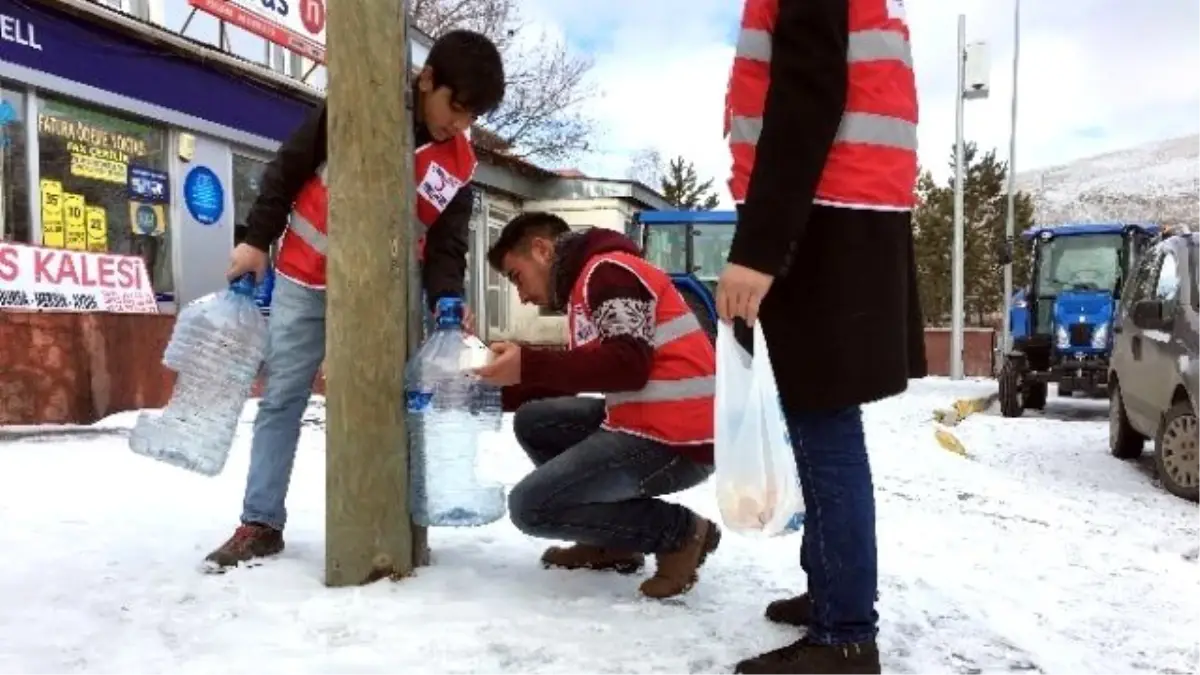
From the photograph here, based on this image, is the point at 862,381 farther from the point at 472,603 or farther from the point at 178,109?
the point at 178,109

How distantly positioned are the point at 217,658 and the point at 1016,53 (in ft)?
110

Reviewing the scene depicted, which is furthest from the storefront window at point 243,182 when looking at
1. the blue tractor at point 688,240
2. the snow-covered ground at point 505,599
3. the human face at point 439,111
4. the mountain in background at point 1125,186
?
the mountain in background at point 1125,186

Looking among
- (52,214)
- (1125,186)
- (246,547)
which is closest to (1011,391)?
(52,214)

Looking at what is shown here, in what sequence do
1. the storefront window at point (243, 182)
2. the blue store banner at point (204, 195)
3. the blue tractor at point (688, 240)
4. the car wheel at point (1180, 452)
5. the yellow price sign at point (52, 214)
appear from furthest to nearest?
the blue tractor at point (688, 240), the storefront window at point (243, 182), the blue store banner at point (204, 195), the yellow price sign at point (52, 214), the car wheel at point (1180, 452)

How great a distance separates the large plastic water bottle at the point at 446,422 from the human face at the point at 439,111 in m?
0.52

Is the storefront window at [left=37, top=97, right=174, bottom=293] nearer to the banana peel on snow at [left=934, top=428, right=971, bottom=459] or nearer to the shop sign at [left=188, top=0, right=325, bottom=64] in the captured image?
the shop sign at [left=188, top=0, right=325, bottom=64]

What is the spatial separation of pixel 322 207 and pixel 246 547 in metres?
1.05

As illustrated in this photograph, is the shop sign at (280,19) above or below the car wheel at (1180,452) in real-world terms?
Answer: above

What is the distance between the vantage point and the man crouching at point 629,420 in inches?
108

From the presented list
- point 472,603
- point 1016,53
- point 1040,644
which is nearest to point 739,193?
point 472,603

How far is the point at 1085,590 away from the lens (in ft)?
11.5

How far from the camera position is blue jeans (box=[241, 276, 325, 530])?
3.24 metres

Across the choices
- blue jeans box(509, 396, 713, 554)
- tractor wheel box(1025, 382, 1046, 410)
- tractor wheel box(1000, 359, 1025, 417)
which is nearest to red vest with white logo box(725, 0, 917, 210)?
blue jeans box(509, 396, 713, 554)

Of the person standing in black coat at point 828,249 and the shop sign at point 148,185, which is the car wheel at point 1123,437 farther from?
the shop sign at point 148,185
